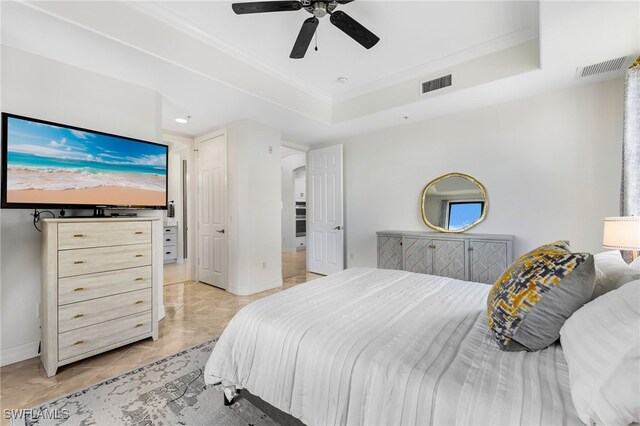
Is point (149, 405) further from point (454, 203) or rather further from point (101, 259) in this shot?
point (454, 203)

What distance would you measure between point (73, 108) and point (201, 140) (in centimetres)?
213

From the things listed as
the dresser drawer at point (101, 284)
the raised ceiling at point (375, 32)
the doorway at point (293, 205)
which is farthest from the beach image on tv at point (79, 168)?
the doorway at point (293, 205)

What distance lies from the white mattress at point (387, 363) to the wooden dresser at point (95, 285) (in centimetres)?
133

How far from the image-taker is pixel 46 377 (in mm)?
2010

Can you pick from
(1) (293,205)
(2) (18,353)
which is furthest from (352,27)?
(1) (293,205)

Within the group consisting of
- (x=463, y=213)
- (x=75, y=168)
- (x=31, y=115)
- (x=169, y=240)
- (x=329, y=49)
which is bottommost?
(x=169, y=240)

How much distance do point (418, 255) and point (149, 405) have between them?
10.4 ft

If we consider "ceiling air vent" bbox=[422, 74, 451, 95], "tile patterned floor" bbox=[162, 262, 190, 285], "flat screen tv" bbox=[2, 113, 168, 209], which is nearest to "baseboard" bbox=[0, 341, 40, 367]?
"flat screen tv" bbox=[2, 113, 168, 209]

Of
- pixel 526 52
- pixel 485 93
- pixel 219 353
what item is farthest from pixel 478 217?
pixel 219 353

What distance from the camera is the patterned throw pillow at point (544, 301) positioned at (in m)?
1.03

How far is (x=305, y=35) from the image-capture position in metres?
2.13

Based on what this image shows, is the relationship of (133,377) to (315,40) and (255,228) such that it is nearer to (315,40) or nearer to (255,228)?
(255,228)

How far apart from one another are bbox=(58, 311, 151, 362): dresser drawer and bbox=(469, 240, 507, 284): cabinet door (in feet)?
11.5

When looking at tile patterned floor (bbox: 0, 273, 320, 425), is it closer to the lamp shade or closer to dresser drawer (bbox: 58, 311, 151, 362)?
dresser drawer (bbox: 58, 311, 151, 362)
